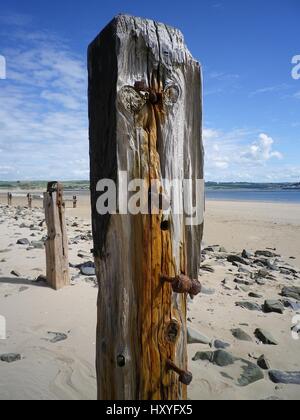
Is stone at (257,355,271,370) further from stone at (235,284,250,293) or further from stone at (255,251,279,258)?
stone at (255,251,279,258)

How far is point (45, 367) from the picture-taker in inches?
164

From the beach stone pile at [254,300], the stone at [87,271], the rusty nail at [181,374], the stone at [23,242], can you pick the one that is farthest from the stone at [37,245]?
the rusty nail at [181,374]

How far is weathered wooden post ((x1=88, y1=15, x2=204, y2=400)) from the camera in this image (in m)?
1.72

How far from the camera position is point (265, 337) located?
5.16 m

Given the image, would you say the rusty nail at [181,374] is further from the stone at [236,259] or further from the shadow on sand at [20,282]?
the stone at [236,259]

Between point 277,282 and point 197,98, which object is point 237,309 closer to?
point 277,282

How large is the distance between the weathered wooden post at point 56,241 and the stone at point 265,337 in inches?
156

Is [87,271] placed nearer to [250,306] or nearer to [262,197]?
[250,306]

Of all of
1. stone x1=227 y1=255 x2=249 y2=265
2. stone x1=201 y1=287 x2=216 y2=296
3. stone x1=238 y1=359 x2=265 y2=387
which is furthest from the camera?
stone x1=227 y1=255 x2=249 y2=265

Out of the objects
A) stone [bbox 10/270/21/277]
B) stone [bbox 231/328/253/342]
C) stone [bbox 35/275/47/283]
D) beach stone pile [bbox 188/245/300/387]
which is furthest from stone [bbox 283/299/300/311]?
stone [bbox 10/270/21/277]

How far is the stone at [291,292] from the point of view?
281 inches

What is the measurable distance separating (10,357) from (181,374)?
3.38 m

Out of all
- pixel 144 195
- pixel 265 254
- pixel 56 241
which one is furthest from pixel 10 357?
pixel 265 254

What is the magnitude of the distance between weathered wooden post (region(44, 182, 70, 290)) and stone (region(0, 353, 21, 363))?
2407 mm
